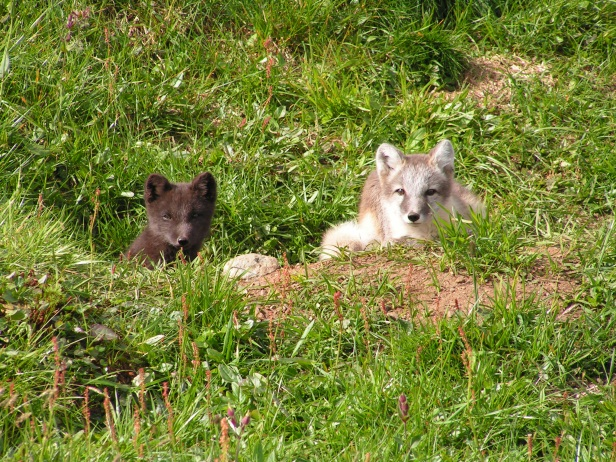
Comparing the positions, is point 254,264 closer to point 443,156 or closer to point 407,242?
point 407,242

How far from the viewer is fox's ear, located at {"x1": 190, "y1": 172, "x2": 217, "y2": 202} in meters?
6.19

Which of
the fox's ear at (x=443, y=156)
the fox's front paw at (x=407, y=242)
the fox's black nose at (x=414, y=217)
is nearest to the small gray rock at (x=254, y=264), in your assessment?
the fox's front paw at (x=407, y=242)

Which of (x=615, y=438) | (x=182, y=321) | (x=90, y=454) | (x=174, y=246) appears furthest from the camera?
(x=174, y=246)

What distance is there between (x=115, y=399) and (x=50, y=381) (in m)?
0.36

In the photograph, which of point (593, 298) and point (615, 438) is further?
point (593, 298)

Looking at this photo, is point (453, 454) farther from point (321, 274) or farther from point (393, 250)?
point (393, 250)

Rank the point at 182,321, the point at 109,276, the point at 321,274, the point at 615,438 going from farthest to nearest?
the point at 321,274
the point at 109,276
the point at 182,321
the point at 615,438

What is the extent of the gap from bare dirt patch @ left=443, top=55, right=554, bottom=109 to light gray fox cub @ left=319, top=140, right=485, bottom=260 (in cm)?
125

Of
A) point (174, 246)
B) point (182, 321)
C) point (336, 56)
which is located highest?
point (336, 56)

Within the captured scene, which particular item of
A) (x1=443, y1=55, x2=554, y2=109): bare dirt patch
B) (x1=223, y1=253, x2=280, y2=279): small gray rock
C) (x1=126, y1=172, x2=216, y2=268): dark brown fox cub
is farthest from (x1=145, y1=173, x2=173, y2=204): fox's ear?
(x1=443, y1=55, x2=554, y2=109): bare dirt patch

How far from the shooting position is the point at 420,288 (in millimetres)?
5156

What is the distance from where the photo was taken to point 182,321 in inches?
180

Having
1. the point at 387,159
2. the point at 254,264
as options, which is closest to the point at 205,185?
the point at 254,264

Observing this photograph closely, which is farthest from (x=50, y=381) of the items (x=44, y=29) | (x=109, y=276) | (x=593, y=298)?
(x=44, y=29)
